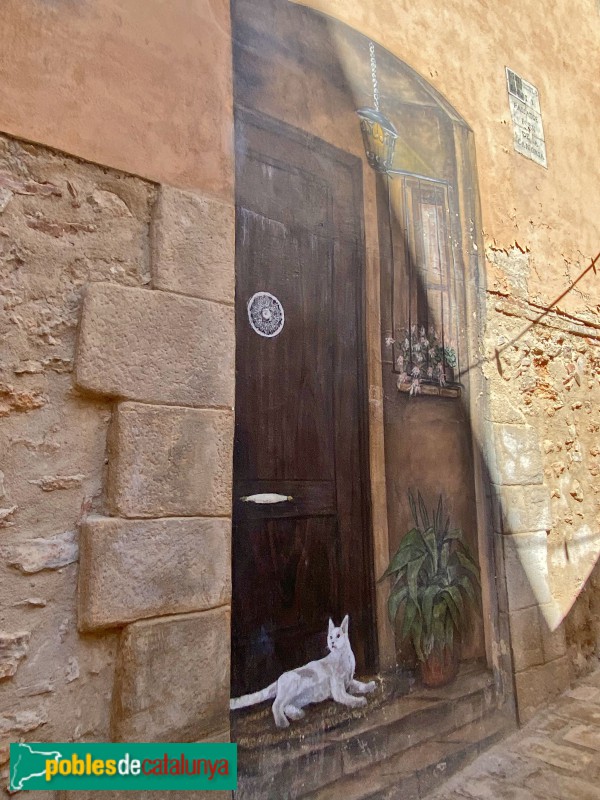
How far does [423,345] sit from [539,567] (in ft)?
4.56

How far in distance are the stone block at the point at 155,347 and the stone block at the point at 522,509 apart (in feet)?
5.71

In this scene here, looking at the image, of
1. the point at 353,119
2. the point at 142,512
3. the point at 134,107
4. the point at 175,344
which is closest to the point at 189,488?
the point at 142,512

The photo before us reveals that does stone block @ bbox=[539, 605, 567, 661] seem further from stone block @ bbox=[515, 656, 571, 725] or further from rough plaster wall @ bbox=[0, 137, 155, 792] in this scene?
rough plaster wall @ bbox=[0, 137, 155, 792]

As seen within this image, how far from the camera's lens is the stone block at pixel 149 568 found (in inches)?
64.1

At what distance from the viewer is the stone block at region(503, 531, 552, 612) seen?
295cm

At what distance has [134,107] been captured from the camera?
75.9 inches

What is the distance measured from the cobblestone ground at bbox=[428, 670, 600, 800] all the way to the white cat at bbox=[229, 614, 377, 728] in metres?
0.64

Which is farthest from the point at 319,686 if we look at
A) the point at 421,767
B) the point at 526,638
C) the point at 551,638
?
the point at 551,638

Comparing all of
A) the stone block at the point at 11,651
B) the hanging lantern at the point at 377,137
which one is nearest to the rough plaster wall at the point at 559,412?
the hanging lantern at the point at 377,137

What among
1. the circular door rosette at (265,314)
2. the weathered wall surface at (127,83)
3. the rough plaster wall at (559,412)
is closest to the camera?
the weathered wall surface at (127,83)

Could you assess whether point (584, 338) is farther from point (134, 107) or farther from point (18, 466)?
point (18, 466)

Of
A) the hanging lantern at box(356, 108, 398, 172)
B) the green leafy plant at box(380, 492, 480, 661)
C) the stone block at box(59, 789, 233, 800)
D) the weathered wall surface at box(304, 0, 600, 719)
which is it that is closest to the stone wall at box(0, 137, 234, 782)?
the stone block at box(59, 789, 233, 800)

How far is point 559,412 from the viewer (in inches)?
137

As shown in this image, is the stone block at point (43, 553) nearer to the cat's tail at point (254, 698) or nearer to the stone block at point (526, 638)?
the cat's tail at point (254, 698)
